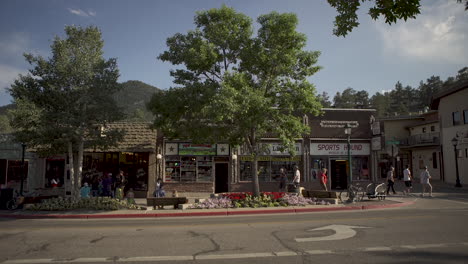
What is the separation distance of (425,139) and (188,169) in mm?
30806

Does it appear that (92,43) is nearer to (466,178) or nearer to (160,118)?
(160,118)

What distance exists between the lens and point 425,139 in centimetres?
3844

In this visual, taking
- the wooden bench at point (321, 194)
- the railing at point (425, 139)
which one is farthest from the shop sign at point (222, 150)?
the railing at point (425, 139)

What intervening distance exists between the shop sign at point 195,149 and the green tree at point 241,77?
6.00 meters

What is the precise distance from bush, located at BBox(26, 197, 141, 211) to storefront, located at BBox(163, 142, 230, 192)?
22.8 feet

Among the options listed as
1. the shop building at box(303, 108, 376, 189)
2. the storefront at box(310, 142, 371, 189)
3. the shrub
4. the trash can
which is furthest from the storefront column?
the storefront at box(310, 142, 371, 189)

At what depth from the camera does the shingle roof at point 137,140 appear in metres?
20.4

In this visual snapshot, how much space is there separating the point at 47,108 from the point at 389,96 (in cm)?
9533

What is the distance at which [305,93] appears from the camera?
1474 cm

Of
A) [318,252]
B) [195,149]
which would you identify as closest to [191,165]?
[195,149]

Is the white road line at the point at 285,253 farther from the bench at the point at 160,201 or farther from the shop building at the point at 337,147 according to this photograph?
the shop building at the point at 337,147

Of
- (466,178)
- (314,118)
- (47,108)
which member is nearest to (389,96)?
(466,178)

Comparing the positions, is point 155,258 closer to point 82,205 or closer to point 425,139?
point 82,205

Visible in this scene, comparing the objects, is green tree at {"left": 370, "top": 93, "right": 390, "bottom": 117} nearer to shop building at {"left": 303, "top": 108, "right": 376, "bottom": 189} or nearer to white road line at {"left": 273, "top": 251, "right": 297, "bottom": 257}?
shop building at {"left": 303, "top": 108, "right": 376, "bottom": 189}
